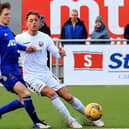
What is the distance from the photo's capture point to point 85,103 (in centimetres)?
1251

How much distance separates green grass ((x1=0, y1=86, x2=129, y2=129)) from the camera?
10031mm

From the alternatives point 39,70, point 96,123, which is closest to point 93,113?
point 96,123

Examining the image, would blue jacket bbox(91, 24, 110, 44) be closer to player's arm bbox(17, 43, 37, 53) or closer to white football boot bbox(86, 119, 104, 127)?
white football boot bbox(86, 119, 104, 127)

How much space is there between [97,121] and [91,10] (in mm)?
12194

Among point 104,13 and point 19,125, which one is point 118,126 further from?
point 104,13

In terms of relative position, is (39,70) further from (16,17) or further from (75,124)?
(16,17)

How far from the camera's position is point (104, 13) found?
71.2 ft

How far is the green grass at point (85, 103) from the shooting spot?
32.9 ft

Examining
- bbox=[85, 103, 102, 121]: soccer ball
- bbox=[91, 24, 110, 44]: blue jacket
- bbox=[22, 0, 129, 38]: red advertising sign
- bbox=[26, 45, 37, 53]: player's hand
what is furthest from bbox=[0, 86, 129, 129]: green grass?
bbox=[22, 0, 129, 38]: red advertising sign

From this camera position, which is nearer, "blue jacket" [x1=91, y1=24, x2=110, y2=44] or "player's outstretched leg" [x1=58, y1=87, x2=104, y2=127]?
"player's outstretched leg" [x1=58, y1=87, x2=104, y2=127]

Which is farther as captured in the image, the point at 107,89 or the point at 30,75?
the point at 107,89

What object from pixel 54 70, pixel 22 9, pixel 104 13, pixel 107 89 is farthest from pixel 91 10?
pixel 107 89

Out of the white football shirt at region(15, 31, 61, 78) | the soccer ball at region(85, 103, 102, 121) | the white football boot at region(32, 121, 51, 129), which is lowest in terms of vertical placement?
the white football boot at region(32, 121, 51, 129)

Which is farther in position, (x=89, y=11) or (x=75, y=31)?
(x=89, y=11)
